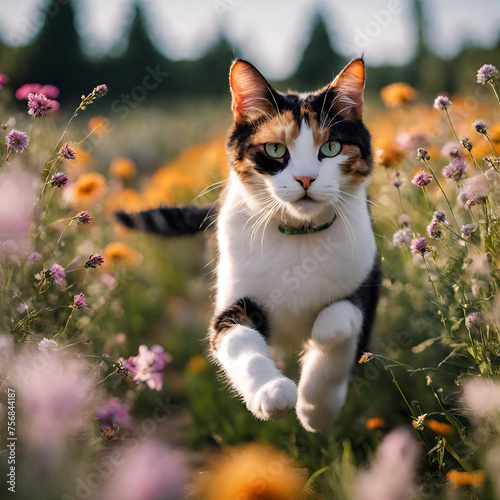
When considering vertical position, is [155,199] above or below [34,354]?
below

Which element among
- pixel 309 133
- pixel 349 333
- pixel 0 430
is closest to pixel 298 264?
pixel 349 333

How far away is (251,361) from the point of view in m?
1.33

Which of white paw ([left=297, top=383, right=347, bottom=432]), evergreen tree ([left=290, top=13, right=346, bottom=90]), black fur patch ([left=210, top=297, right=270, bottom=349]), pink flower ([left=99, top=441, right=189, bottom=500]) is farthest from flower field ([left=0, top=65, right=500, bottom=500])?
evergreen tree ([left=290, top=13, right=346, bottom=90])

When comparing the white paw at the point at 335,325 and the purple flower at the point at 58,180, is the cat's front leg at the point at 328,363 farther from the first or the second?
the purple flower at the point at 58,180

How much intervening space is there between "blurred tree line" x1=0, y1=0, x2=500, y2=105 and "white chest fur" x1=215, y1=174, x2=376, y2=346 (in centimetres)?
858

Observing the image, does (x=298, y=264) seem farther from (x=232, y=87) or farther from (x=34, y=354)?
(x=34, y=354)

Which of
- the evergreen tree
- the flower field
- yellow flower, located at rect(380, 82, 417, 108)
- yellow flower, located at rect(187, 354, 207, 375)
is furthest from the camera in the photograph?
the evergreen tree

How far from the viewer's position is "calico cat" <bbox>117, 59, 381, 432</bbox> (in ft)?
5.04

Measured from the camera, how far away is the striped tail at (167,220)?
228cm

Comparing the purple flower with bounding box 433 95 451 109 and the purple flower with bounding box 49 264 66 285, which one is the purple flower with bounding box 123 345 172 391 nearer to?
the purple flower with bounding box 49 264 66 285

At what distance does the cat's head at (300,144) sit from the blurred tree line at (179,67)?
8.37 m

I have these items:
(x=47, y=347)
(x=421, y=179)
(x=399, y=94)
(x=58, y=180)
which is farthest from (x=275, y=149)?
(x=399, y=94)

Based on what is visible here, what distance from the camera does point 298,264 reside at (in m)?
1.63

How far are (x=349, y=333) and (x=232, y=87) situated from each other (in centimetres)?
103
